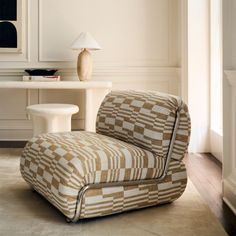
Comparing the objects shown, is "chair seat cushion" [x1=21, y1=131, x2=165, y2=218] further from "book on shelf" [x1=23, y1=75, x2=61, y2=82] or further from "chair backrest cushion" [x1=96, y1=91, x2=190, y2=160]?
"book on shelf" [x1=23, y1=75, x2=61, y2=82]

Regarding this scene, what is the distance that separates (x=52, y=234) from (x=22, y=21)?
2.88m

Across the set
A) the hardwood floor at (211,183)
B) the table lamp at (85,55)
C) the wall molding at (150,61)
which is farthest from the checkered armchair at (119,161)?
the wall molding at (150,61)

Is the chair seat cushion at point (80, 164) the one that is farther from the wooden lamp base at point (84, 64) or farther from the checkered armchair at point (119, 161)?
the wooden lamp base at point (84, 64)

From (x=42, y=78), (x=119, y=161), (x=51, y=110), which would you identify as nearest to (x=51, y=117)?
(x=51, y=110)

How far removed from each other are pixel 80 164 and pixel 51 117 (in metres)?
1.58

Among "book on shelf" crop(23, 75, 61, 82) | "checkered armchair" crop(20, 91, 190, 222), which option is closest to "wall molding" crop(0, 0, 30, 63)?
"book on shelf" crop(23, 75, 61, 82)

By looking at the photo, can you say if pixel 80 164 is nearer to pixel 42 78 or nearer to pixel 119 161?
pixel 119 161

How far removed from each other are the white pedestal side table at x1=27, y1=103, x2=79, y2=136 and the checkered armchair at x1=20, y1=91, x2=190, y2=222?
3.36 ft

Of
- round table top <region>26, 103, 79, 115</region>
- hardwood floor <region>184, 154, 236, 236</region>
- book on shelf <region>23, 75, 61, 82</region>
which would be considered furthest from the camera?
book on shelf <region>23, 75, 61, 82</region>

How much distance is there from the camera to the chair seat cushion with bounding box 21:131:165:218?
1.92 meters

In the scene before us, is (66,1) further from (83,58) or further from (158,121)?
(158,121)

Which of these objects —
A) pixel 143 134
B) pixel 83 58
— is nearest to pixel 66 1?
pixel 83 58

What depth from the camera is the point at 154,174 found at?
214 centimetres

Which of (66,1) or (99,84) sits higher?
(66,1)
